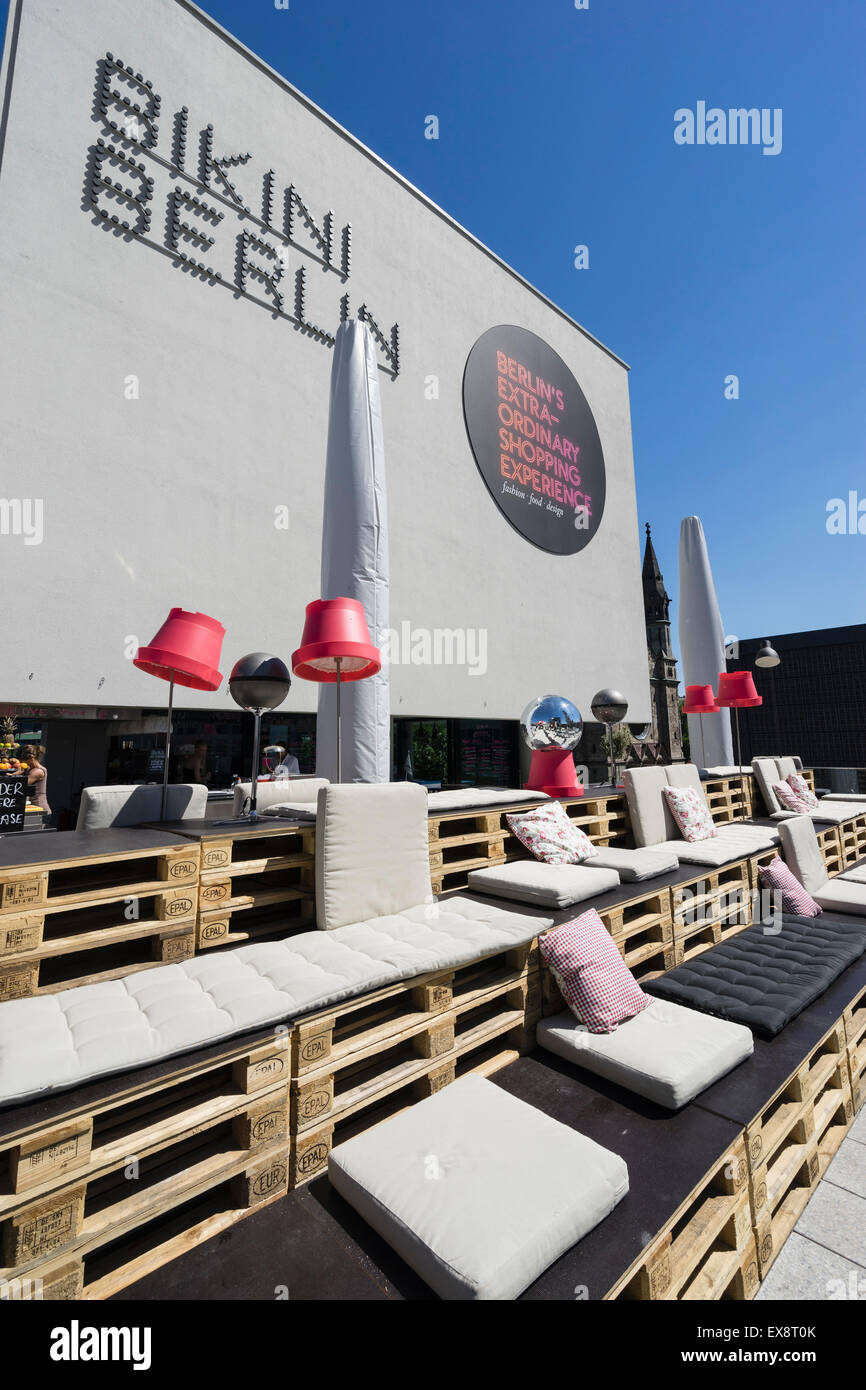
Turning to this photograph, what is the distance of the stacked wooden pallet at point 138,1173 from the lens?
4.19 feet

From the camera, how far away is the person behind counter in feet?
19.6

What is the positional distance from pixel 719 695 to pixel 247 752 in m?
6.49

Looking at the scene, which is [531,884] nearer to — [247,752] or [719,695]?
[247,752]

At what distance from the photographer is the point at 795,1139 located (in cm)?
254

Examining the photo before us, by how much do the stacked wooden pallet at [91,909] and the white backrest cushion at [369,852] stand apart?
568 millimetres

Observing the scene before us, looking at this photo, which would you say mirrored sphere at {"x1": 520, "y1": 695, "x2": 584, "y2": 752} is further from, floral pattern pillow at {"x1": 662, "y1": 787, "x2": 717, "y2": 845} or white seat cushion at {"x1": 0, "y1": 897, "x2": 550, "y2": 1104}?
white seat cushion at {"x1": 0, "y1": 897, "x2": 550, "y2": 1104}

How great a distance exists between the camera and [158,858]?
226 centimetres

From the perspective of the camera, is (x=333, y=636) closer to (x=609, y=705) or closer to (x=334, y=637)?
(x=334, y=637)

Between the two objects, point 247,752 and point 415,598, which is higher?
point 415,598

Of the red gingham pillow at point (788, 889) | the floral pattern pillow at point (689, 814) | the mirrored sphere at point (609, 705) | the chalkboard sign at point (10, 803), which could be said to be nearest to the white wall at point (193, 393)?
the chalkboard sign at point (10, 803)

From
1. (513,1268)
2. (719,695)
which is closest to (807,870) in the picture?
(719,695)

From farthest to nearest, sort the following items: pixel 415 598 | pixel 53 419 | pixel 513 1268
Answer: pixel 415 598 < pixel 53 419 < pixel 513 1268

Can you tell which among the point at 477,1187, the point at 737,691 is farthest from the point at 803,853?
the point at 477,1187

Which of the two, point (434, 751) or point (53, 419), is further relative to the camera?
point (434, 751)
